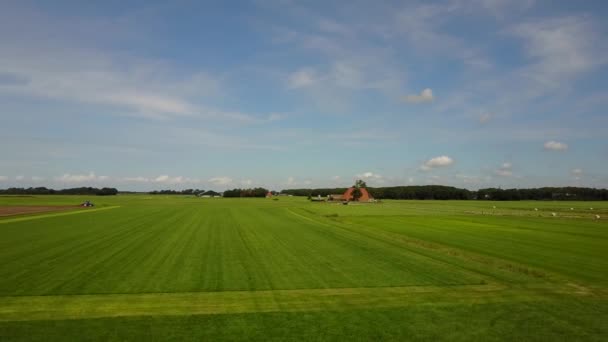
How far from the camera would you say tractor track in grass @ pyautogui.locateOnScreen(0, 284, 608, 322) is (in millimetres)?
11453

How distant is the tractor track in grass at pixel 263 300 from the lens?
11.5 meters

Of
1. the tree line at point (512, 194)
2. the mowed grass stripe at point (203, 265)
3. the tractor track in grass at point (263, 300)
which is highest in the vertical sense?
the tree line at point (512, 194)

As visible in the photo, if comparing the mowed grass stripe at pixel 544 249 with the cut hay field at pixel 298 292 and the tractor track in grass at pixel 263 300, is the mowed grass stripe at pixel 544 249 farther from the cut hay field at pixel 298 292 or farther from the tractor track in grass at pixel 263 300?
the tractor track in grass at pixel 263 300

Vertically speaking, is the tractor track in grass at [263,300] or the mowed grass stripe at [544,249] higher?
A: the mowed grass stripe at [544,249]

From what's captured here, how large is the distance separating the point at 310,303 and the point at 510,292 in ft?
23.3

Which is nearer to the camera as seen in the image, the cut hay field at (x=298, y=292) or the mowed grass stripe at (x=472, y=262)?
the cut hay field at (x=298, y=292)

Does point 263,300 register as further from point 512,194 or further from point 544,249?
point 512,194

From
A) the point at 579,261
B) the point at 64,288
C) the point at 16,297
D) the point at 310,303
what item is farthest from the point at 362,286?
the point at 579,261

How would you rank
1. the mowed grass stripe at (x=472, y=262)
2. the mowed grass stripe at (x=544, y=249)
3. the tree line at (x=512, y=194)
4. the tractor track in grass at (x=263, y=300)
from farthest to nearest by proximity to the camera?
the tree line at (x=512, y=194), the mowed grass stripe at (x=544, y=249), the mowed grass stripe at (x=472, y=262), the tractor track in grass at (x=263, y=300)

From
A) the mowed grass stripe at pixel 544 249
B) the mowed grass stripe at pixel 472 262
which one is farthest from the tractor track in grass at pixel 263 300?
the mowed grass stripe at pixel 544 249

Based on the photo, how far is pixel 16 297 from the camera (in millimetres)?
12805

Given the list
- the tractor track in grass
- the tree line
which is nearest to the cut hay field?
the tractor track in grass

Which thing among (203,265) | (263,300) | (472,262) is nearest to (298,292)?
(263,300)

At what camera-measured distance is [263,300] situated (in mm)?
12805
